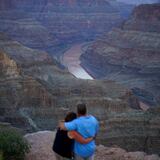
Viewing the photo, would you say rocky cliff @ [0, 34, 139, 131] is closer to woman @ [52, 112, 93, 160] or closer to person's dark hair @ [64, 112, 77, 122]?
woman @ [52, 112, 93, 160]

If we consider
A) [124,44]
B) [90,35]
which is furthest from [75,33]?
[124,44]

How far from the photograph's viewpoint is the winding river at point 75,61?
77.8m

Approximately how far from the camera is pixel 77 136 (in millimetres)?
10508

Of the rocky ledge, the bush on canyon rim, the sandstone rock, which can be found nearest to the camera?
the bush on canyon rim

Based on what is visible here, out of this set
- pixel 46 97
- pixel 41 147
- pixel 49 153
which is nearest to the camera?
pixel 49 153

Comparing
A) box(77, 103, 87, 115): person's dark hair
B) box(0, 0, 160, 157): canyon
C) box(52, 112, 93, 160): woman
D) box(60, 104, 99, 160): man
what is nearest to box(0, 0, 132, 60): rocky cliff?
box(0, 0, 160, 157): canyon

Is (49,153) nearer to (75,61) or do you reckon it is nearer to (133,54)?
(133,54)

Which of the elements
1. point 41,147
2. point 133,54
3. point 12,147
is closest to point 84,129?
point 12,147

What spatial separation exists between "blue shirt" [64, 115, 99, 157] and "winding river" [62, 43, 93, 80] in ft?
208

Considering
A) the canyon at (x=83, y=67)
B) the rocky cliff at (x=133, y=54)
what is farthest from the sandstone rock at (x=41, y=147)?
the rocky cliff at (x=133, y=54)

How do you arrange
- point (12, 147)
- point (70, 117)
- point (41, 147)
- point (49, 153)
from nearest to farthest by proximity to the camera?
point (70, 117), point (12, 147), point (49, 153), point (41, 147)

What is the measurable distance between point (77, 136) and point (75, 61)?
79333 millimetres

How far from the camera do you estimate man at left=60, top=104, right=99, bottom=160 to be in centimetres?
1042

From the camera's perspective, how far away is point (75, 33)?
376 feet
